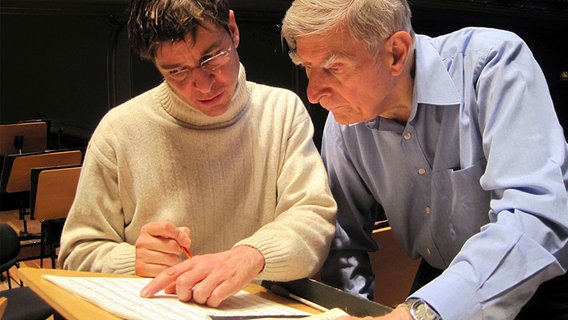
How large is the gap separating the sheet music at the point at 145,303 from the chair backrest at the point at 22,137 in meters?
6.91

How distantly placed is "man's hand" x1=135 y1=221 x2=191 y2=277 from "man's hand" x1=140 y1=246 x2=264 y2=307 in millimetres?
109

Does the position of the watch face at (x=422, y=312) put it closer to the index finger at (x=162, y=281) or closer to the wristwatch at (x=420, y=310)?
the wristwatch at (x=420, y=310)

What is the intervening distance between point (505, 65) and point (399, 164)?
375 millimetres

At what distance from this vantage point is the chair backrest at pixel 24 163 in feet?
21.6

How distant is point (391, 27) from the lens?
60.8 inches

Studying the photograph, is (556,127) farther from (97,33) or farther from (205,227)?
(97,33)

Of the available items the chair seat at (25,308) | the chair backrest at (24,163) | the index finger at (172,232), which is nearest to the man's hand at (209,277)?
the index finger at (172,232)

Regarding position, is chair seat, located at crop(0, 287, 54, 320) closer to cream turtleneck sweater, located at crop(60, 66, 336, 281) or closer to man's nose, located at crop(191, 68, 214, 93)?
cream turtleneck sweater, located at crop(60, 66, 336, 281)

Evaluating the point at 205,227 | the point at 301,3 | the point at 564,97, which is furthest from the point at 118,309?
the point at 564,97

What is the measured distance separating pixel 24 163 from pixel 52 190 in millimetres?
1125

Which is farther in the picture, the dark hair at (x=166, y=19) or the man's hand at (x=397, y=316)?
the dark hair at (x=166, y=19)

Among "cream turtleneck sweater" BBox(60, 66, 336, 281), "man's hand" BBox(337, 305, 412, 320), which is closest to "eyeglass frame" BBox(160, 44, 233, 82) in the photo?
"cream turtleneck sweater" BBox(60, 66, 336, 281)

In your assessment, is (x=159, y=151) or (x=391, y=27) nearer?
(x=391, y=27)

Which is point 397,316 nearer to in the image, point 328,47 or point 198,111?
point 328,47
